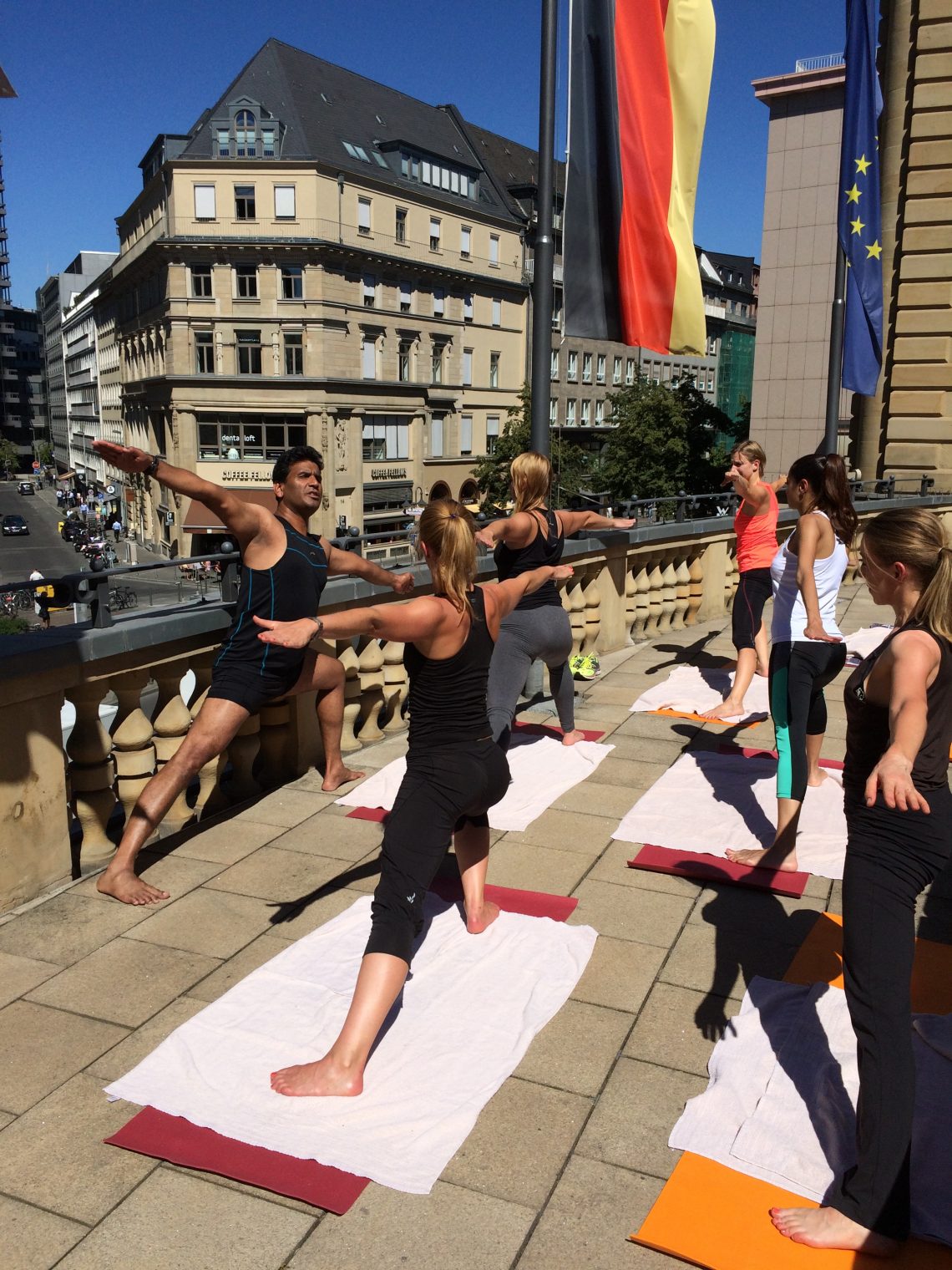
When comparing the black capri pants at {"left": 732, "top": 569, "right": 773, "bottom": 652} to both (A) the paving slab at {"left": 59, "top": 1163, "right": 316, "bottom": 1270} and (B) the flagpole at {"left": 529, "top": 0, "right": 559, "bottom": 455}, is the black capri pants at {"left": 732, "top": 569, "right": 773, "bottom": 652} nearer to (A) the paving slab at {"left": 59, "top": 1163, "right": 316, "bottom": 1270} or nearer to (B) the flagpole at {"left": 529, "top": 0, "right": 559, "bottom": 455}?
(B) the flagpole at {"left": 529, "top": 0, "right": 559, "bottom": 455}

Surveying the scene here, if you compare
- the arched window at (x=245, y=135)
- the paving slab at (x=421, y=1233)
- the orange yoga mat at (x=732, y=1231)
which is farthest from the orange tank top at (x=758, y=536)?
the arched window at (x=245, y=135)

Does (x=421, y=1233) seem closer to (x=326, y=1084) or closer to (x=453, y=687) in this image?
(x=326, y=1084)

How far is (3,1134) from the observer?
3170 mm

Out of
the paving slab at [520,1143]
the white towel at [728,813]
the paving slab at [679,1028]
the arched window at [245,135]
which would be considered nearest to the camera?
the paving slab at [520,1143]

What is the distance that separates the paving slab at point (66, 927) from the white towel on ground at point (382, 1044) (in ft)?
2.63

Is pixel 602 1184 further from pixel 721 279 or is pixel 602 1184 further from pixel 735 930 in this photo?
pixel 721 279

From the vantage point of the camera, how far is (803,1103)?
3.32 meters

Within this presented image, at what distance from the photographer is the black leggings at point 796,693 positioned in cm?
498

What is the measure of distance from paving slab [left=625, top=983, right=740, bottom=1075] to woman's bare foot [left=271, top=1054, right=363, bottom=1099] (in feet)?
3.16

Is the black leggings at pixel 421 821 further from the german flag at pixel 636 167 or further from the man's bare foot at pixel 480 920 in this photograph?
the german flag at pixel 636 167

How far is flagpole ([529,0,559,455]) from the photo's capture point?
7293mm

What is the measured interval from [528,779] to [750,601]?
2.59 meters

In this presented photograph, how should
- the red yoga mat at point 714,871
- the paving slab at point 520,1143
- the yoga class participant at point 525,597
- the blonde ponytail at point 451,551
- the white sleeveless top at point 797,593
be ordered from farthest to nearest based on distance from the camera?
the yoga class participant at point 525,597
the white sleeveless top at point 797,593
the red yoga mat at point 714,871
the blonde ponytail at point 451,551
the paving slab at point 520,1143

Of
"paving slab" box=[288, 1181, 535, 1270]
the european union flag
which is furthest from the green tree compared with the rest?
"paving slab" box=[288, 1181, 535, 1270]
